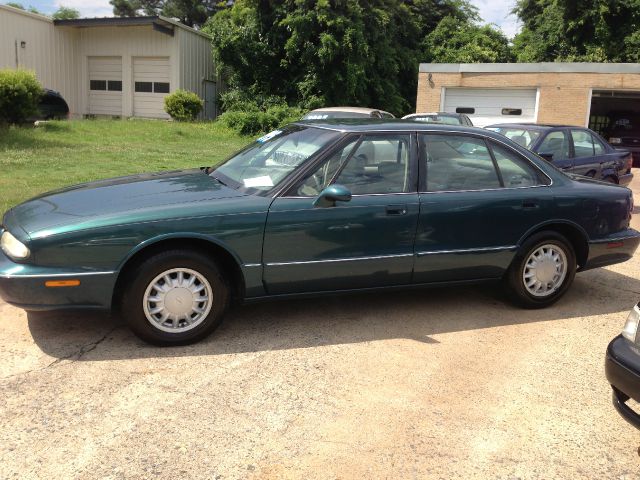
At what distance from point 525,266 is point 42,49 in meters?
22.9

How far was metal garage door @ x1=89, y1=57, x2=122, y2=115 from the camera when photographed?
24.9 m

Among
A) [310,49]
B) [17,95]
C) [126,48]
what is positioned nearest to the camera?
[17,95]

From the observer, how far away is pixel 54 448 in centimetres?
301

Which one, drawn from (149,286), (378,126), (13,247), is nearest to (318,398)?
(149,286)

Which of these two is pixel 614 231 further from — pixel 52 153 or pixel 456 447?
pixel 52 153

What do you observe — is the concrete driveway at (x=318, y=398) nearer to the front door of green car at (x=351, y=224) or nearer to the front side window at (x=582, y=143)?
the front door of green car at (x=351, y=224)

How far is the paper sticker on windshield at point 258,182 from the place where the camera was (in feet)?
14.8

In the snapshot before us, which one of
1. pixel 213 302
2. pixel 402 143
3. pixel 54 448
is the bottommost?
pixel 54 448

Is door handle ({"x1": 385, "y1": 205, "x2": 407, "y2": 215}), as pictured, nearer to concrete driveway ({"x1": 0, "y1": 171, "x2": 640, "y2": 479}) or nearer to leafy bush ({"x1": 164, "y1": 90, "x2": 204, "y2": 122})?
concrete driveway ({"x1": 0, "y1": 171, "x2": 640, "y2": 479})

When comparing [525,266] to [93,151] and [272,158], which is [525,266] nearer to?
[272,158]

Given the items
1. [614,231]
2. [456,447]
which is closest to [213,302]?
[456,447]

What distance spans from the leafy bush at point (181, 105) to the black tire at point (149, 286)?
1905 centimetres

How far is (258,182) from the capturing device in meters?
4.55

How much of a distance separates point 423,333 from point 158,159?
371 inches
